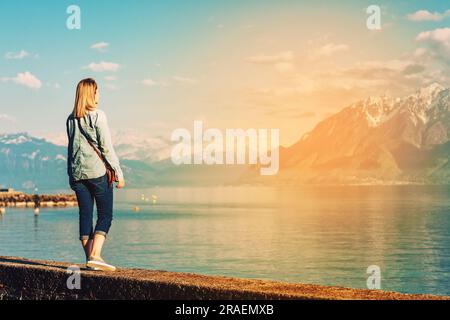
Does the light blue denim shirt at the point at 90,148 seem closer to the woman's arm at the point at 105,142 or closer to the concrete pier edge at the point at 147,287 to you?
the woman's arm at the point at 105,142

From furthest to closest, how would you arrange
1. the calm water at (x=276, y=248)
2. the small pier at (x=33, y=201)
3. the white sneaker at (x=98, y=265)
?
the small pier at (x=33, y=201) → the calm water at (x=276, y=248) → the white sneaker at (x=98, y=265)

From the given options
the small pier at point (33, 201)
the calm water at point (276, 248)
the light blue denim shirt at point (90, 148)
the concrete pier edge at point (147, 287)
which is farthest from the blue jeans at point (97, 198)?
the small pier at point (33, 201)

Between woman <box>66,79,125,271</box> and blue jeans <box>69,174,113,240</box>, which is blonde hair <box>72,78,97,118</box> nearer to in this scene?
woman <box>66,79,125,271</box>

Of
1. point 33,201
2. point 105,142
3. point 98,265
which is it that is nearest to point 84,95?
point 105,142

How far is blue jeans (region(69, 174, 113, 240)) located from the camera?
11.8m

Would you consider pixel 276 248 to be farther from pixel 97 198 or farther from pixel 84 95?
pixel 84 95

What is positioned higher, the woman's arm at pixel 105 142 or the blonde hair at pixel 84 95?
the blonde hair at pixel 84 95

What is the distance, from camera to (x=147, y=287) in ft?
36.3

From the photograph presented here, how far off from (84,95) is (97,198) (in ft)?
5.86

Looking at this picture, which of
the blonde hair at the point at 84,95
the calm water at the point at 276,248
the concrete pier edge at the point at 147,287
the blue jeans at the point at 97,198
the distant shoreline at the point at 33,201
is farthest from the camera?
the distant shoreline at the point at 33,201

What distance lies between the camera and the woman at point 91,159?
11.6 meters

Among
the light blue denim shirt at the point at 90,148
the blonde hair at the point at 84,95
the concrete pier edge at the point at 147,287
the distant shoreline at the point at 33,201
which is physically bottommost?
the distant shoreline at the point at 33,201
